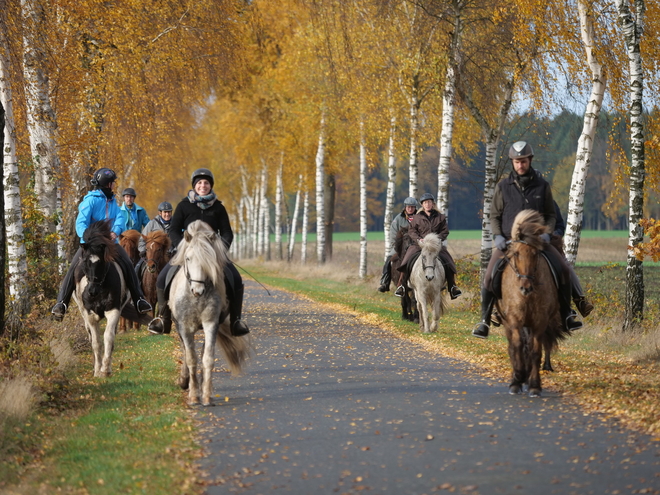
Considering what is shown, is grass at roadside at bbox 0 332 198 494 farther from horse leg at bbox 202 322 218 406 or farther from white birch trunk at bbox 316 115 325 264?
white birch trunk at bbox 316 115 325 264

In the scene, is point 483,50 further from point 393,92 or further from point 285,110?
point 285,110

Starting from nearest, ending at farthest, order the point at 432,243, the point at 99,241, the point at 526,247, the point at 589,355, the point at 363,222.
→ 1. the point at 526,247
2. the point at 99,241
3. the point at 589,355
4. the point at 432,243
5. the point at 363,222

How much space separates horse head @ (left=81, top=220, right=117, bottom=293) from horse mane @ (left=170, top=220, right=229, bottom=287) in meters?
2.01

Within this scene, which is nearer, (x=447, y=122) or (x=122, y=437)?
(x=122, y=437)

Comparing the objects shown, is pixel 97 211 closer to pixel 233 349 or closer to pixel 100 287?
pixel 100 287

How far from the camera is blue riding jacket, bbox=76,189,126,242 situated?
1221cm

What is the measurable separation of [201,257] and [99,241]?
266cm

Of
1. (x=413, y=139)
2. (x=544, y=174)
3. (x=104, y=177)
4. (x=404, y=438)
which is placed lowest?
(x=404, y=438)

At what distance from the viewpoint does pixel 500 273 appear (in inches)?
401

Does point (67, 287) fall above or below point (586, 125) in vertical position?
below

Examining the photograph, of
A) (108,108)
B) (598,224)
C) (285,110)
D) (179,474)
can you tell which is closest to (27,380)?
(179,474)

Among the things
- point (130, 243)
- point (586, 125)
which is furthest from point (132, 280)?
point (586, 125)

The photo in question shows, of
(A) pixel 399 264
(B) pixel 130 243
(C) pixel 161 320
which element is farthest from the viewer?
(A) pixel 399 264

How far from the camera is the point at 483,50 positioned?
863 inches
